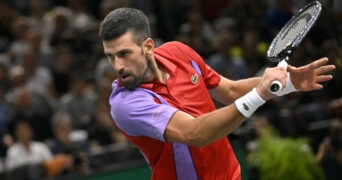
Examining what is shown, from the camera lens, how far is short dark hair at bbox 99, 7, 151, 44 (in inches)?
196

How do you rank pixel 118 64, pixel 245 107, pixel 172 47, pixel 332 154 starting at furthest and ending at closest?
pixel 332 154 < pixel 172 47 < pixel 118 64 < pixel 245 107

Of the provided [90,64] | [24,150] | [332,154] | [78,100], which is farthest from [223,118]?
[90,64]

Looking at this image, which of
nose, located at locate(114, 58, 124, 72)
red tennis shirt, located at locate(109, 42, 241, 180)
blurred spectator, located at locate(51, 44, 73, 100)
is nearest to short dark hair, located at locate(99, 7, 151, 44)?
nose, located at locate(114, 58, 124, 72)

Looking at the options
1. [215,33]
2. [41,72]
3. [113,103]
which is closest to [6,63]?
[41,72]

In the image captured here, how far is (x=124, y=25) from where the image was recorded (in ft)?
16.5

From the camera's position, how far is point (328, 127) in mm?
9875

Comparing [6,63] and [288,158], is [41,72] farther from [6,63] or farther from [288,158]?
[288,158]

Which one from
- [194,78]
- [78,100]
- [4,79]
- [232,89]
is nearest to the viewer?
[194,78]

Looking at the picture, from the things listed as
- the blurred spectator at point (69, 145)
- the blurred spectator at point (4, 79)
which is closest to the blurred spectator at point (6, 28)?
the blurred spectator at point (4, 79)

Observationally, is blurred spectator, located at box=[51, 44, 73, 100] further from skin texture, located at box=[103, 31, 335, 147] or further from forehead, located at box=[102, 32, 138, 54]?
forehead, located at box=[102, 32, 138, 54]

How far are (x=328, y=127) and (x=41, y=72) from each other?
4.17m

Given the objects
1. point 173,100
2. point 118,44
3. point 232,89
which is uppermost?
point 118,44

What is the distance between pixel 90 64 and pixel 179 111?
26.5 feet

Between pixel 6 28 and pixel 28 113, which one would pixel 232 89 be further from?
pixel 6 28
